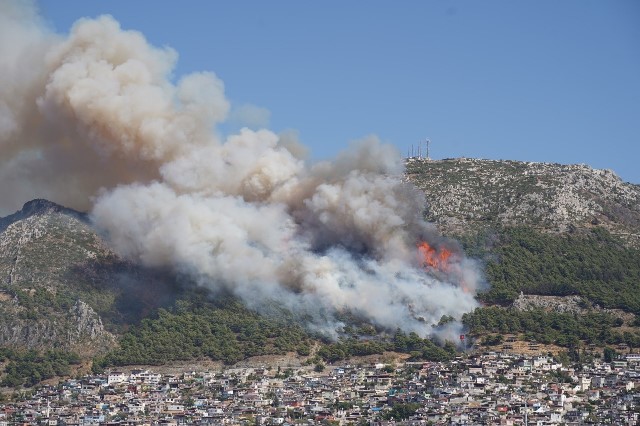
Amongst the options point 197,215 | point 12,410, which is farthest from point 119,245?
point 12,410

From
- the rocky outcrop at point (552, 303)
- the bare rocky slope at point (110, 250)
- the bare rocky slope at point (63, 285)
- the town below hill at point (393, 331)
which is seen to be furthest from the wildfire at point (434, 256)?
the bare rocky slope at point (63, 285)

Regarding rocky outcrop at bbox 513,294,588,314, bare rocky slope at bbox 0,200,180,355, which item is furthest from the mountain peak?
rocky outcrop at bbox 513,294,588,314

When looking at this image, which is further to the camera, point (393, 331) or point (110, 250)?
point (110, 250)

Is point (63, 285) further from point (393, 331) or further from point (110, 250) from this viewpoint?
point (393, 331)

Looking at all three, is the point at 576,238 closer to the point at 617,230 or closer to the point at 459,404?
the point at 617,230

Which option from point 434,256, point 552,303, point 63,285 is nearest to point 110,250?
point 63,285

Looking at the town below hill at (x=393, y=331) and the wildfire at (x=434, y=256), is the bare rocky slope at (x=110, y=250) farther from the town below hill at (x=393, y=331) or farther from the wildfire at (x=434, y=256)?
the wildfire at (x=434, y=256)
